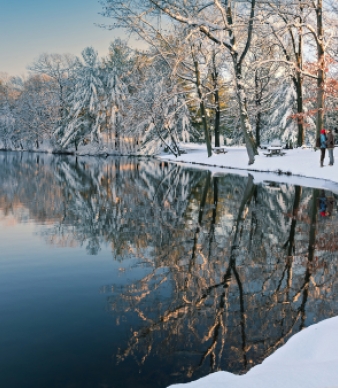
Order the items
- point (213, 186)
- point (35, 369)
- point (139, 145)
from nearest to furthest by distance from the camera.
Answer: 1. point (35, 369)
2. point (213, 186)
3. point (139, 145)

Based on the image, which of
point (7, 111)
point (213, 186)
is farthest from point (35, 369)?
point (7, 111)

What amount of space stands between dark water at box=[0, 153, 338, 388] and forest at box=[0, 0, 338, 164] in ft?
48.3

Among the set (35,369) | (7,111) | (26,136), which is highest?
(7,111)

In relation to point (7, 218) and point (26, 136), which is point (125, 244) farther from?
point (26, 136)

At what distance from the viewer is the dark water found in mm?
4031

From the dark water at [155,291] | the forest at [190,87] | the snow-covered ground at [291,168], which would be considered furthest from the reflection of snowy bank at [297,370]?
A: the forest at [190,87]

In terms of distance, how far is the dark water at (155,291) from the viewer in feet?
13.2

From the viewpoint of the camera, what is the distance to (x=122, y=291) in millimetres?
5922

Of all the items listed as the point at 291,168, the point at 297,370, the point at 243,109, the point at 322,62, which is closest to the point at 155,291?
the point at 297,370

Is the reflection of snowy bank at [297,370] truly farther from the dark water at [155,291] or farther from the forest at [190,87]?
the forest at [190,87]

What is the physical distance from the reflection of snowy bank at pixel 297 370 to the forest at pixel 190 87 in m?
19.9

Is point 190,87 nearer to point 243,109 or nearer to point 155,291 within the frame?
point 243,109

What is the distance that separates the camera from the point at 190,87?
53.4 m

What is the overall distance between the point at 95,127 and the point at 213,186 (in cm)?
4563
